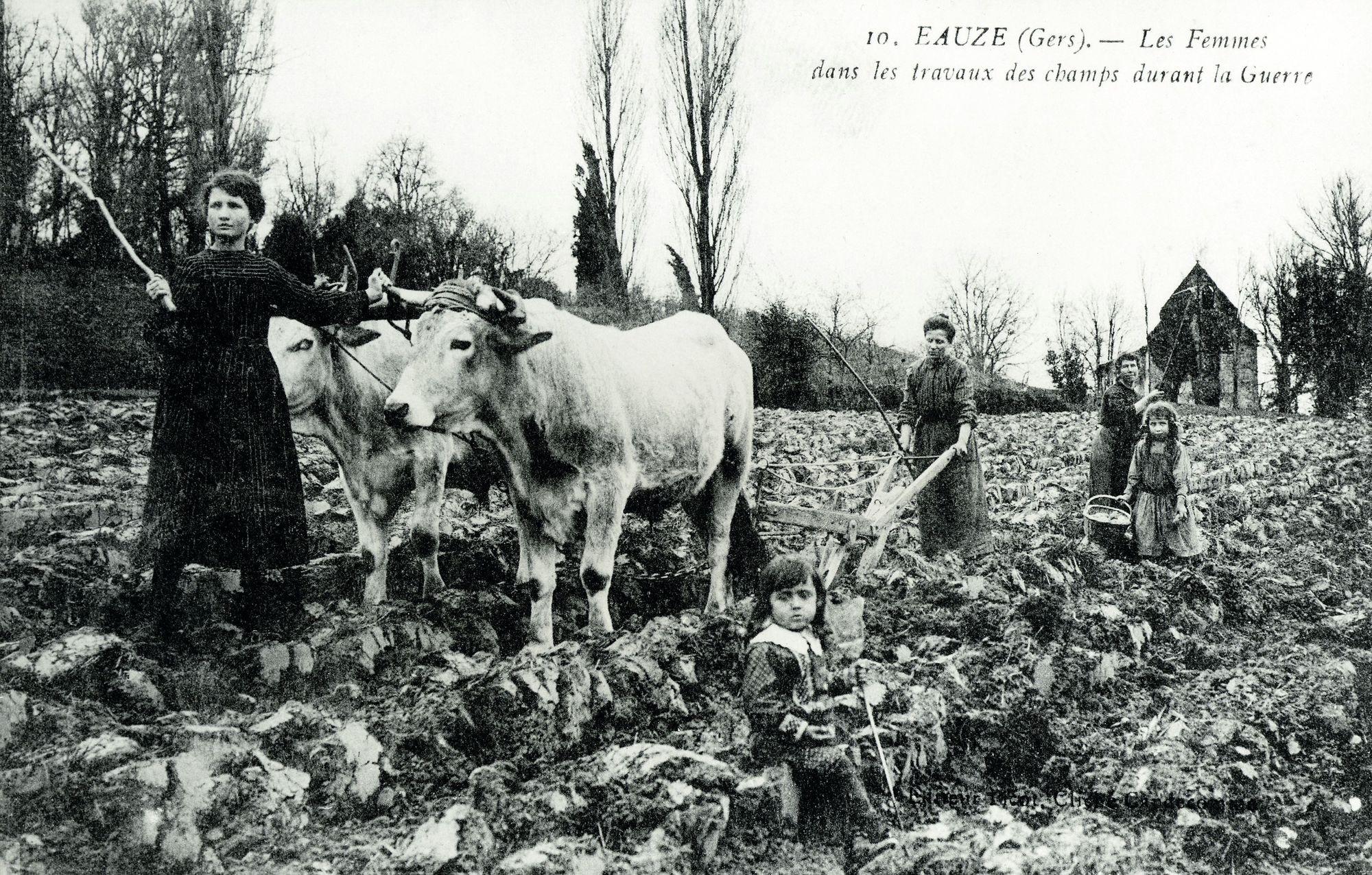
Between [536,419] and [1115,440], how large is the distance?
4722mm

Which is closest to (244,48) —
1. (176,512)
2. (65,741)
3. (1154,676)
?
(176,512)

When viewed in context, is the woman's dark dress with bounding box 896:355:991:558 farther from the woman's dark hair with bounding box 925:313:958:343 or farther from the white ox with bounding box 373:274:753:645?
the white ox with bounding box 373:274:753:645

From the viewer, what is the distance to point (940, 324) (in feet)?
19.3

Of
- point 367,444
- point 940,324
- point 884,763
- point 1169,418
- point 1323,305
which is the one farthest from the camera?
point 1323,305

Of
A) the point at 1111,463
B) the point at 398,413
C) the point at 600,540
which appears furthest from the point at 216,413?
the point at 1111,463

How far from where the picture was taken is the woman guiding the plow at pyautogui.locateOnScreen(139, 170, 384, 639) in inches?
137

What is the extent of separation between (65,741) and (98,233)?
28.7ft

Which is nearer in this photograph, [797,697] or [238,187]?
[797,697]

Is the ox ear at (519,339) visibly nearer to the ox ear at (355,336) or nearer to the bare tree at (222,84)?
the ox ear at (355,336)

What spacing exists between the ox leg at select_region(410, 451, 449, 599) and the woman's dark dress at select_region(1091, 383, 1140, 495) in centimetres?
479

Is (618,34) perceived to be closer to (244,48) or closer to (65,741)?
(244,48)

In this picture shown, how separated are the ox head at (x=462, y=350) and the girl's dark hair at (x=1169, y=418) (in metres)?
4.44

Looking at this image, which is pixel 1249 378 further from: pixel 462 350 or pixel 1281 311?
pixel 462 350

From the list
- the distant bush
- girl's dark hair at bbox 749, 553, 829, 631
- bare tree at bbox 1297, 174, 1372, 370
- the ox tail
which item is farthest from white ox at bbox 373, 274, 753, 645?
the distant bush
